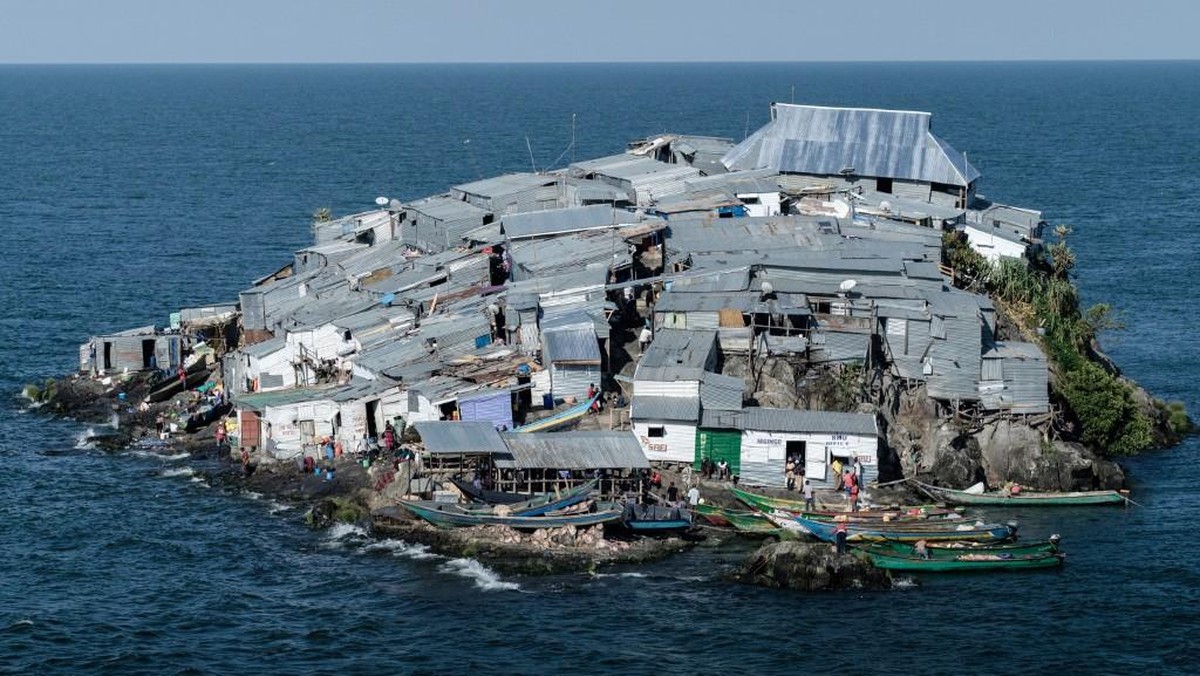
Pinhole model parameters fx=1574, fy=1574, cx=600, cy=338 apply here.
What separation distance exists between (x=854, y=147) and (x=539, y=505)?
49.0 metres

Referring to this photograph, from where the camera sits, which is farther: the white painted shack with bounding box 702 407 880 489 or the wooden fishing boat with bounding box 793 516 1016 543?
the white painted shack with bounding box 702 407 880 489

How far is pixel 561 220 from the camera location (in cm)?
9181

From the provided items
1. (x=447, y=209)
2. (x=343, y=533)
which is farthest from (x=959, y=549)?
(x=447, y=209)

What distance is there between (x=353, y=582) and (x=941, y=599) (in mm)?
22886

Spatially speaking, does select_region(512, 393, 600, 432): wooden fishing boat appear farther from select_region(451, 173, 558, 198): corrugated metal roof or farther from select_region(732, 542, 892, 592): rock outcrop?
select_region(451, 173, 558, 198): corrugated metal roof

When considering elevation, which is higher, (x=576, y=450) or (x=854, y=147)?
(x=854, y=147)

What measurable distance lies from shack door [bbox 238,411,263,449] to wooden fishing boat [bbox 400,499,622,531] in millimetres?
14365

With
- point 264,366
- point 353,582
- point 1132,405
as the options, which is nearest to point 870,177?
point 1132,405

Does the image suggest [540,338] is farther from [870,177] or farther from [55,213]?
[55,213]

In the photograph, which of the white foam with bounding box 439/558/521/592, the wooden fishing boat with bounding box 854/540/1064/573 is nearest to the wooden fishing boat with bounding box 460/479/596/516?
the white foam with bounding box 439/558/521/592

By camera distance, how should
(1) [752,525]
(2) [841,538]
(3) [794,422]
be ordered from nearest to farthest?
(2) [841,538]
(1) [752,525]
(3) [794,422]

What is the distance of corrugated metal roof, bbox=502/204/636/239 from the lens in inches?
3558

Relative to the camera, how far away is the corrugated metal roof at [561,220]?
9038 cm

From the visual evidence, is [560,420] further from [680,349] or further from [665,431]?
[680,349]
